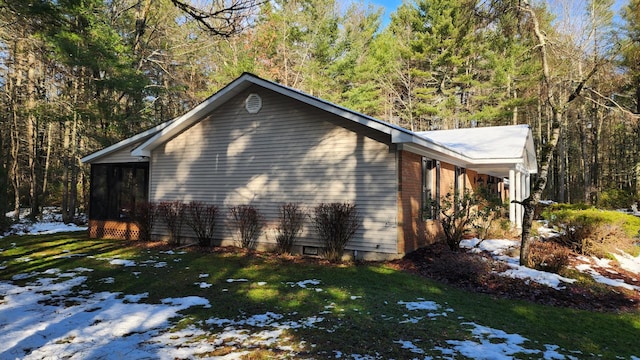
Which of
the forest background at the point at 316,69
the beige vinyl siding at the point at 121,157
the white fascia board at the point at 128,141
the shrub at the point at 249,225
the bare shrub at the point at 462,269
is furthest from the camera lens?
the beige vinyl siding at the point at 121,157

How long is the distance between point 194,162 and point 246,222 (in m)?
2.92

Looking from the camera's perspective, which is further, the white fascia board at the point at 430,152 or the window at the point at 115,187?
the window at the point at 115,187

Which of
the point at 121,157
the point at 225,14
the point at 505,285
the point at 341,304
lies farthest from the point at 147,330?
the point at 121,157

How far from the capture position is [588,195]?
2698 cm

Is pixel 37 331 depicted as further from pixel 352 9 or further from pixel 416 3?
pixel 416 3

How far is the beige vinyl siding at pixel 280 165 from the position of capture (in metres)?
8.95

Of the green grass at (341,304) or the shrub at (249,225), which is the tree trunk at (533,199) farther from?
the shrub at (249,225)

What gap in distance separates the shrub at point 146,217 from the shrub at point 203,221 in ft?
5.41

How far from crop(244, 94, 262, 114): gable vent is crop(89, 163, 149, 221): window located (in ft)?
15.3

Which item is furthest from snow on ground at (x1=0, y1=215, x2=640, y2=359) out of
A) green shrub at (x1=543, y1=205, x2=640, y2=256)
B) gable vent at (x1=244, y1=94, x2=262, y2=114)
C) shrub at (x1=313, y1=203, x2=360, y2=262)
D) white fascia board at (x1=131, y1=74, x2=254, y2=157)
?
green shrub at (x1=543, y1=205, x2=640, y2=256)

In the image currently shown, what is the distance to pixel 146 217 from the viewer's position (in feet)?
39.4

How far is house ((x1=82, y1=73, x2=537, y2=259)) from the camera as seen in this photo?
8891mm

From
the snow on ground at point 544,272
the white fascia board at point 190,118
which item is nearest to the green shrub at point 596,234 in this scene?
the snow on ground at point 544,272

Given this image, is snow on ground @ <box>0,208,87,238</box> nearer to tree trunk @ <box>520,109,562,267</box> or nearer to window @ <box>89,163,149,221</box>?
window @ <box>89,163,149,221</box>
